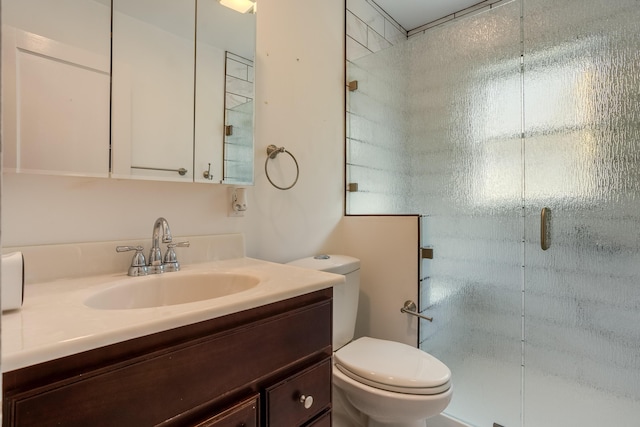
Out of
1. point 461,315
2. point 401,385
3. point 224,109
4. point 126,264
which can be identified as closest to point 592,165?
point 461,315

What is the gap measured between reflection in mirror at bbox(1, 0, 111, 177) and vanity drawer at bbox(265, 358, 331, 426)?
78cm

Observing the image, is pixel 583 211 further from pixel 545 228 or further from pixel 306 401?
pixel 306 401

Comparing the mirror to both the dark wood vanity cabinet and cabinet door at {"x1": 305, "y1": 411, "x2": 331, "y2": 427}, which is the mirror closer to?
the dark wood vanity cabinet

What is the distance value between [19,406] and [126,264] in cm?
56

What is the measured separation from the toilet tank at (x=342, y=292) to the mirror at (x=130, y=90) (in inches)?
18.6

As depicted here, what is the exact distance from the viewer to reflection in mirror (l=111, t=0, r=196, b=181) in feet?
3.23

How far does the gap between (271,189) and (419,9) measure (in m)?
1.62

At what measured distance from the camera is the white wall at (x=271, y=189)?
2.94ft

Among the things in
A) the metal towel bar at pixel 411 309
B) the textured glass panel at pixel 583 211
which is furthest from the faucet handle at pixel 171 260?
the textured glass panel at pixel 583 211

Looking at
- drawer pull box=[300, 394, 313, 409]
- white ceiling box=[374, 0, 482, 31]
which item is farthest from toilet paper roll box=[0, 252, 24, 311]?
white ceiling box=[374, 0, 482, 31]

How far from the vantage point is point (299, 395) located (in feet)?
2.76

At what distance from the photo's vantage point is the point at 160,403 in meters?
0.60

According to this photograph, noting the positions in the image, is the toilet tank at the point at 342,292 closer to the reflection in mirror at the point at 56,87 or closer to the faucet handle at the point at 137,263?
the faucet handle at the point at 137,263

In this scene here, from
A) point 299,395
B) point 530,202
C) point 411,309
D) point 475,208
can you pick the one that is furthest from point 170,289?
point 530,202
